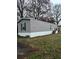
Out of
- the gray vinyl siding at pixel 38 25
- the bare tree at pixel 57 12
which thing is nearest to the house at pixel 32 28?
the gray vinyl siding at pixel 38 25

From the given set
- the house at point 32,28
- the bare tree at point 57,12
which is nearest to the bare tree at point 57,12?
the bare tree at point 57,12

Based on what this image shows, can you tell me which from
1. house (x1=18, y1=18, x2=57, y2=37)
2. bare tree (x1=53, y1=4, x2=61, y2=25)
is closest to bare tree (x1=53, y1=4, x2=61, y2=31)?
bare tree (x1=53, y1=4, x2=61, y2=25)

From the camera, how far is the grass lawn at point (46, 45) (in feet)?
4.51

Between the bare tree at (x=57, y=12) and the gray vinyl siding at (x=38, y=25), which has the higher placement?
the bare tree at (x=57, y=12)

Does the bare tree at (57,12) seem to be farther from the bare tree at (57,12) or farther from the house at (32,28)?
the house at (32,28)

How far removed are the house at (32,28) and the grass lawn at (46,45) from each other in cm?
4

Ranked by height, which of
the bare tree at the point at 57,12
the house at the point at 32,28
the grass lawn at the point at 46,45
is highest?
the bare tree at the point at 57,12

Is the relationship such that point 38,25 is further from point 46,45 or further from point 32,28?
point 46,45

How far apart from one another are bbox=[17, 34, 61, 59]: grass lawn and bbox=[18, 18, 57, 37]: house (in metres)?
0.04

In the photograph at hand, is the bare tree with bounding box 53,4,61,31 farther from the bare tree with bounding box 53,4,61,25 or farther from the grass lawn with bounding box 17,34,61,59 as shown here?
the grass lawn with bounding box 17,34,61,59
